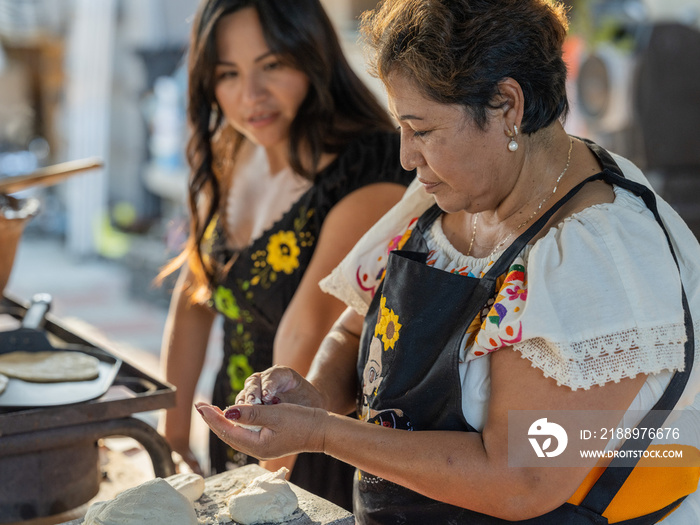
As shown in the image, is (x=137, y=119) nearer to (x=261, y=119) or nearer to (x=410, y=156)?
(x=261, y=119)

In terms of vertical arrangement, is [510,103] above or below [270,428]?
above

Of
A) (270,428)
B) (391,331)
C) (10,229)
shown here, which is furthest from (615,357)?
(10,229)

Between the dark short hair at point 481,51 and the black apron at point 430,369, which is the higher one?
the dark short hair at point 481,51

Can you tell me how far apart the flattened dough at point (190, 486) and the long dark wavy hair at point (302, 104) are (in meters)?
0.91

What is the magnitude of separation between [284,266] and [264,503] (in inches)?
36.0

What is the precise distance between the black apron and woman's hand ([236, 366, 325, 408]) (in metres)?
0.11

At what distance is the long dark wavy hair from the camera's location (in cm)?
193

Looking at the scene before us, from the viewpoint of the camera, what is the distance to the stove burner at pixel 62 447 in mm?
1496

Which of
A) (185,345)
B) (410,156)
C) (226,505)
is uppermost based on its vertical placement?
(410,156)

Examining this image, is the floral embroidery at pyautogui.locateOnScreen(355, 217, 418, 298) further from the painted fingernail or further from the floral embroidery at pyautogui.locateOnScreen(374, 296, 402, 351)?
the painted fingernail

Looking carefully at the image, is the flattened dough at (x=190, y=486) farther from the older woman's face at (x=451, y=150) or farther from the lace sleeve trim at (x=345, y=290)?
the older woman's face at (x=451, y=150)

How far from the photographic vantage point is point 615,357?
1.08 metres

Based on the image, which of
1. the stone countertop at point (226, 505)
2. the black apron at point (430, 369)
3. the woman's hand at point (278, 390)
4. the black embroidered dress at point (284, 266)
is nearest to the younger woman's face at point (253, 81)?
the black embroidered dress at point (284, 266)

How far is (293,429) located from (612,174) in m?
0.65
